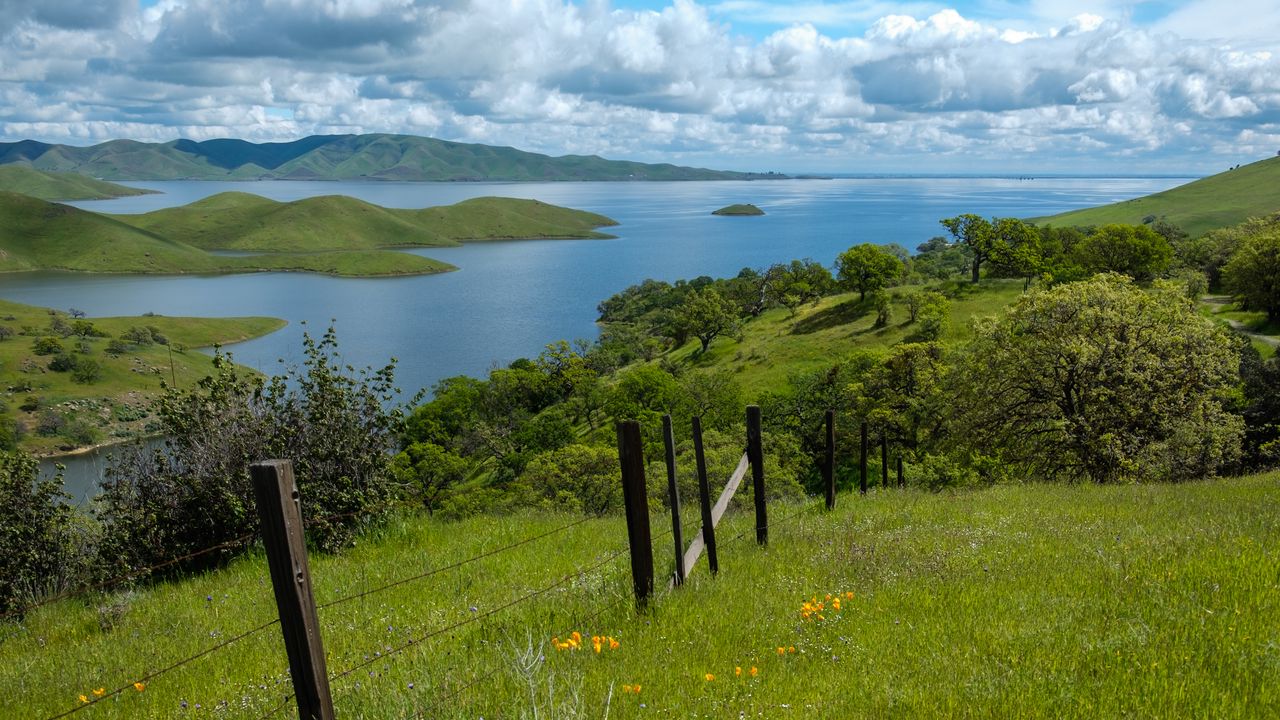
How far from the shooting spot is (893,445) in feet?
187

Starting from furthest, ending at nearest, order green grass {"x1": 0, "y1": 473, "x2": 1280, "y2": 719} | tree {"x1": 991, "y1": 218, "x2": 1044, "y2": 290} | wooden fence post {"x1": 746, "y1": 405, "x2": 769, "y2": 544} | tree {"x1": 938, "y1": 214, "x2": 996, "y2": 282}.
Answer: tree {"x1": 938, "y1": 214, "x2": 996, "y2": 282} → tree {"x1": 991, "y1": 218, "x2": 1044, "y2": 290} → wooden fence post {"x1": 746, "y1": 405, "x2": 769, "y2": 544} → green grass {"x1": 0, "y1": 473, "x2": 1280, "y2": 719}

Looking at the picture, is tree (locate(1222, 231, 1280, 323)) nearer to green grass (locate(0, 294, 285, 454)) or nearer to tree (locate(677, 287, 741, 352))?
tree (locate(677, 287, 741, 352))

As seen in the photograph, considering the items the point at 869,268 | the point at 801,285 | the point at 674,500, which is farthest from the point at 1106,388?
the point at 801,285

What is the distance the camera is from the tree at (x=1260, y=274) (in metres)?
69.8

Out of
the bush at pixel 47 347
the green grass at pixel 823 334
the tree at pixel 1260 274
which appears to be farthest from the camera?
the bush at pixel 47 347

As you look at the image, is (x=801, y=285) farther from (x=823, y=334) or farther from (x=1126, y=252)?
(x=1126, y=252)

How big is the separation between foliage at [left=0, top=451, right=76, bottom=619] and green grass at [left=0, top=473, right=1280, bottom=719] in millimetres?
1480

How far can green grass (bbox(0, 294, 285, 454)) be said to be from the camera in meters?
104

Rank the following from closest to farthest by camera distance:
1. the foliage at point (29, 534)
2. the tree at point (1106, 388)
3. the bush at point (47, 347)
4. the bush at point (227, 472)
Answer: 1. the foliage at point (29, 534)
2. the bush at point (227, 472)
3. the tree at point (1106, 388)
4. the bush at point (47, 347)

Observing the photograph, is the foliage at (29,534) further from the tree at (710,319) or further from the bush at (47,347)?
the bush at (47,347)

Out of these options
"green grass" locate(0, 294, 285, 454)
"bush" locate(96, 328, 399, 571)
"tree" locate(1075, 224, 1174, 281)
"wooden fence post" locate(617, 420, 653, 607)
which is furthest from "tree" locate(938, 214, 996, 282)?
"wooden fence post" locate(617, 420, 653, 607)

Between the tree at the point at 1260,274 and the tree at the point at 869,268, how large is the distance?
1538 inches

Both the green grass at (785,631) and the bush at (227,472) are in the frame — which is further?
the bush at (227,472)

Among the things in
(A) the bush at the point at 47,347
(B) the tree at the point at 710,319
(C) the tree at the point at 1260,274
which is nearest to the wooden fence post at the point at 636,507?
(C) the tree at the point at 1260,274
